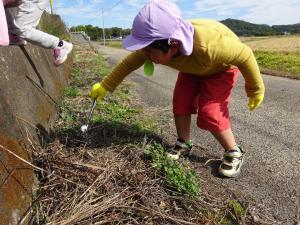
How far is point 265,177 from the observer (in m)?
2.99

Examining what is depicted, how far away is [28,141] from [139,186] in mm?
774

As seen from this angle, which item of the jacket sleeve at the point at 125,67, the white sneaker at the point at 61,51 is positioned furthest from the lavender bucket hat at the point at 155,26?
the white sneaker at the point at 61,51

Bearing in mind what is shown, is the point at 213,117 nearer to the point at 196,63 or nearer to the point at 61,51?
the point at 196,63

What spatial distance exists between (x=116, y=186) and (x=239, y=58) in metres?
1.22

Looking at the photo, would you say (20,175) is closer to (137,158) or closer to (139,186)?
(139,186)

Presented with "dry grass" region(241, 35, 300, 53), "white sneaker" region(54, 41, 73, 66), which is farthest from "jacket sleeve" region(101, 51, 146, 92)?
"dry grass" region(241, 35, 300, 53)

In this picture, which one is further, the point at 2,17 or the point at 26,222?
the point at 2,17

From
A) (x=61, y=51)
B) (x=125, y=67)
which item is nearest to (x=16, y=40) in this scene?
(x=61, y=51)

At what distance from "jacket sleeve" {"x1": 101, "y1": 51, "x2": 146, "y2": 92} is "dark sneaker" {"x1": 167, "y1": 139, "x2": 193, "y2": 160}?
68 centimetres

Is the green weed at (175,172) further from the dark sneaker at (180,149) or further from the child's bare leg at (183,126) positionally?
the child's bare leg at (183,126)

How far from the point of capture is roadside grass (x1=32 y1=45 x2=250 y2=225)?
7.20ft

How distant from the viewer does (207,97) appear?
10.1 ft

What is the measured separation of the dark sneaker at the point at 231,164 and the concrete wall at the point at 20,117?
130 centimetres

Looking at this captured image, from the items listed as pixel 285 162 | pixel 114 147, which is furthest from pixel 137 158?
pixel 285 162
